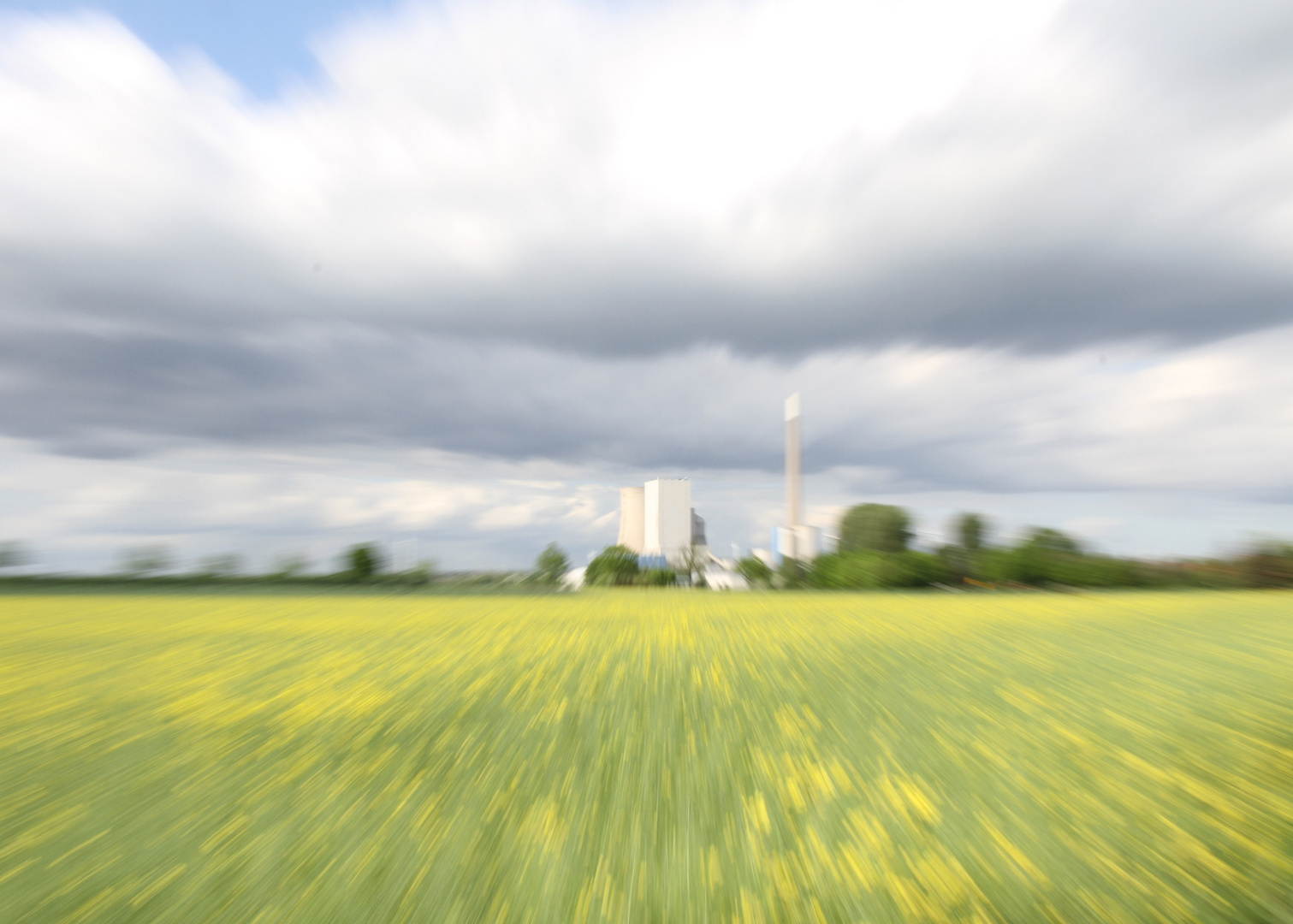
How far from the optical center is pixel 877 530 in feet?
70.5

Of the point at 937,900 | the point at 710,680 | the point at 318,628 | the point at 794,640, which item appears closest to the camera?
A: the point at 937,900

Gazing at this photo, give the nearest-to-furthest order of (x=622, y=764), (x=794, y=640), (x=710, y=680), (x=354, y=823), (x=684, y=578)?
(x=354, y=823) < (x=622, y=764) < (x=710, y=680) < (x=794, y=640) < (x=684, y=578)

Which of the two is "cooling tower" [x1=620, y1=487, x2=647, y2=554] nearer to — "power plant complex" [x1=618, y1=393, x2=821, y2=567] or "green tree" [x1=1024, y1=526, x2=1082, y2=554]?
"power plant complex" [x1=618, y1=393, x2=821, y2=567]

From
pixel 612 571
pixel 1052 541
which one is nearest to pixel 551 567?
pixel 612 571

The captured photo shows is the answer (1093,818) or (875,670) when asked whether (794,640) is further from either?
(1093,818)

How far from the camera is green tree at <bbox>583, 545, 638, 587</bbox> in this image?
67.9 ft

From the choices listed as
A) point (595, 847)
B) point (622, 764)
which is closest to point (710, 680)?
point (622, 764)

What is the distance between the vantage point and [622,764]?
3.41 metres

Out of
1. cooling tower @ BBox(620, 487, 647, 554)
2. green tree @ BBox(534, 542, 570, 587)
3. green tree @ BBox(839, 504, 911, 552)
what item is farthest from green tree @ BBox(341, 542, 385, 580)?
cooling tower @ BBox(620, 487, 647, 554)

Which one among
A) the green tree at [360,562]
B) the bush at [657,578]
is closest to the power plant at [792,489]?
the bush at [657,578]

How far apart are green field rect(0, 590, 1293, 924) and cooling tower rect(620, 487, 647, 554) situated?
30.2 meters

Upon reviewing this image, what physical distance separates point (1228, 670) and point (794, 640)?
3622mm

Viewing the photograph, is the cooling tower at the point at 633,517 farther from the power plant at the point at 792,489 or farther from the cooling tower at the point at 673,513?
the power plant at the point at 792,489

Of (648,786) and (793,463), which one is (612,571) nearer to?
(793,463)
